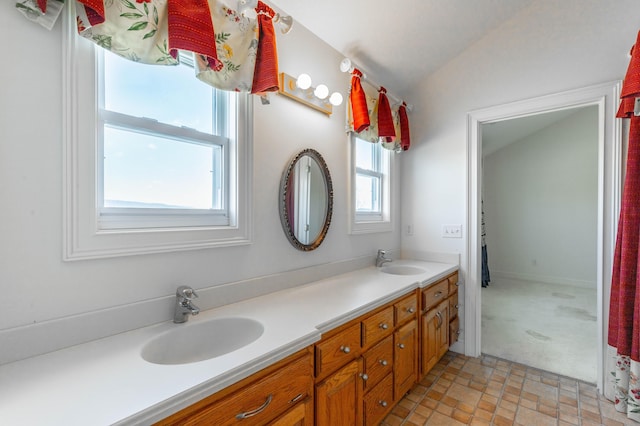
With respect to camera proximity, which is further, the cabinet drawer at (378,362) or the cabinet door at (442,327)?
the cabinet door at (442,327)

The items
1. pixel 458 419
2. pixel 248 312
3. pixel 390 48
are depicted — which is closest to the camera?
pixel 248 312

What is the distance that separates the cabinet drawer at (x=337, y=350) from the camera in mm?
1210

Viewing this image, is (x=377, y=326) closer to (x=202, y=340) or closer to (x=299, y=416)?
(x=299, y=416)

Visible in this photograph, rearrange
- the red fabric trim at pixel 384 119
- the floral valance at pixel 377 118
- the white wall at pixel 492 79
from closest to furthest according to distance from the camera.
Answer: the white wall at pixel 492 79 → the floral valance at pixel 377 118 → the red fabric trim at pixel 384 119

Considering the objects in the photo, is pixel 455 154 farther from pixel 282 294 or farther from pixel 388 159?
pixel 282 294

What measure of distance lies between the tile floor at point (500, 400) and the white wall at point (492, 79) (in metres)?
0.83

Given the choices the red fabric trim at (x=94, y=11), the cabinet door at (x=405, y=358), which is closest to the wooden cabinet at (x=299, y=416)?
the cabinet door at (x=405, y=358)

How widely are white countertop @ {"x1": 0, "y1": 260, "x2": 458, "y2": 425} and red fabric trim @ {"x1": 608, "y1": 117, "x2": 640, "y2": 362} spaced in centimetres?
177

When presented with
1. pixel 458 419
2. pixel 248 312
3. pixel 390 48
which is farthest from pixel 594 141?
pixel 248 312

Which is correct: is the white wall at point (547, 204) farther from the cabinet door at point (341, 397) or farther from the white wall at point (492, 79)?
the cabinet door at point (341, 397)

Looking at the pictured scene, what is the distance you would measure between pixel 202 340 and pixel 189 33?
1.20 meters

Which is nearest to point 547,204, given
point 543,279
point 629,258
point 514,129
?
point 543,279

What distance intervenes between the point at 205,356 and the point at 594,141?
5675 millimetres

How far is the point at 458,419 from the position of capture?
5.86 ft
